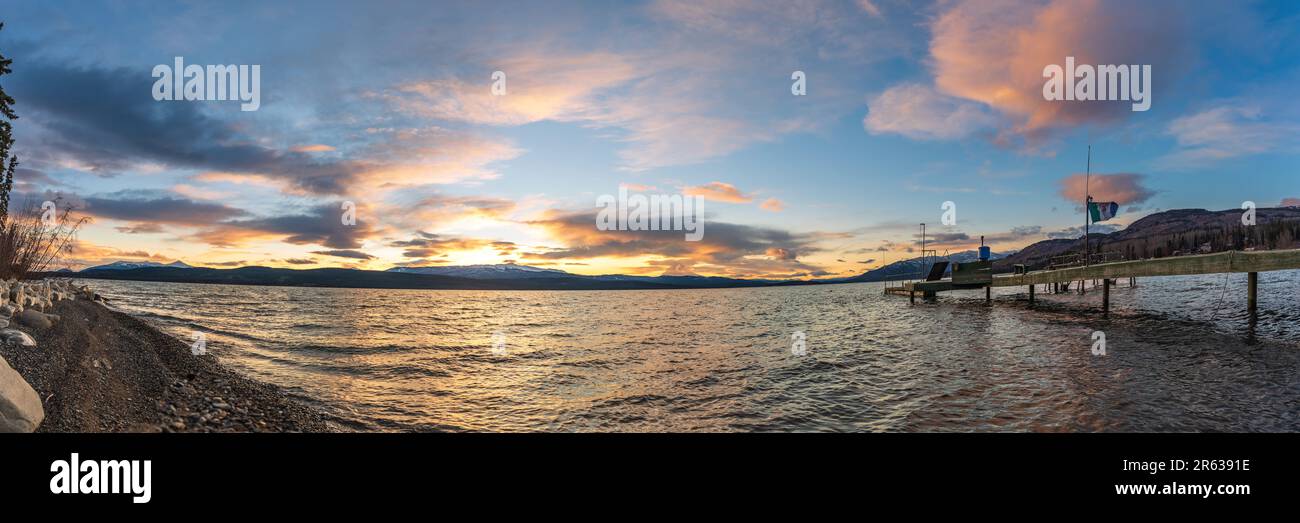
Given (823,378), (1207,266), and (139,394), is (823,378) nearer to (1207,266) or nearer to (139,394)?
(139,394)

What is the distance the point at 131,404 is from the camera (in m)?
11.2

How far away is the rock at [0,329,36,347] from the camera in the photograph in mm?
12688

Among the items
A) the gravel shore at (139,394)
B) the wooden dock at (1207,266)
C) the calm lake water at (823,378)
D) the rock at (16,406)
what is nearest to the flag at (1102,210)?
the wooden dock at (1207,266)

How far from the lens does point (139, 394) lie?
1231 cm

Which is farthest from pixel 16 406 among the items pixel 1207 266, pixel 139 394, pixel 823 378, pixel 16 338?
pixel 1207 266

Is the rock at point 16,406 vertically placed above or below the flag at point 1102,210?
below

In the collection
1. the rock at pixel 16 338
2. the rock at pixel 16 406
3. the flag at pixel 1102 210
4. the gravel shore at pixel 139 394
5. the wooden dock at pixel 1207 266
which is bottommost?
the gravel shore at pixel 139 394

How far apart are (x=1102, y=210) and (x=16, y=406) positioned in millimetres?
70806

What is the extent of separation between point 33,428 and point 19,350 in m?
6.82

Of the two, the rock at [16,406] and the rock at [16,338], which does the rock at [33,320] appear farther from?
the rock at [16,406]

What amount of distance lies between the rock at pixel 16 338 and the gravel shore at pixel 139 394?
0.24 meters

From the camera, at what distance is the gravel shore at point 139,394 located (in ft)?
32.2
